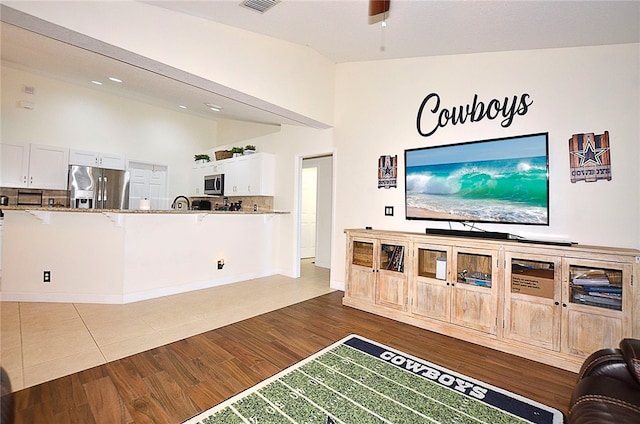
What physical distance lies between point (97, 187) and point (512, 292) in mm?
6857

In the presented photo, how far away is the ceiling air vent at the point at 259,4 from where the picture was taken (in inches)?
108

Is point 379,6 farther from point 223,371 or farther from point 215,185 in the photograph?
point 215,185

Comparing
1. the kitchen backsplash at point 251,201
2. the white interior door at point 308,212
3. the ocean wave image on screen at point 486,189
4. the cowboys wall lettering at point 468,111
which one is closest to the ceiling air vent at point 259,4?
the cowboys wall lettering at point 468,111

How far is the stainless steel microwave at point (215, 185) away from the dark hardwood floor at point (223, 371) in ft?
11.8

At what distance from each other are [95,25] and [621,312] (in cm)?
469

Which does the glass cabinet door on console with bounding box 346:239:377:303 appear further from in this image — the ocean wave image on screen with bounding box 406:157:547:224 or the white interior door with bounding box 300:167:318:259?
the white interior door with bounding box 300:167:318:259

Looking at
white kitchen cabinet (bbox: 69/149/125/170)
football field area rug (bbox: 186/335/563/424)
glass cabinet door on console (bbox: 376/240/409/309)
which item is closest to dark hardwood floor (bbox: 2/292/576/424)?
football field area rug (bbox: 186/335/563/424)

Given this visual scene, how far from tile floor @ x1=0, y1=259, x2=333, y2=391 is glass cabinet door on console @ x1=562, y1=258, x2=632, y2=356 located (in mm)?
2834

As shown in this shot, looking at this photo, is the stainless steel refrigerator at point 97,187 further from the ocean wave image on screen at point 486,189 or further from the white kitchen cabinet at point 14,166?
the ocean wave image on screen at point 486,189

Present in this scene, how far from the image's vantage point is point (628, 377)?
4.74 ft

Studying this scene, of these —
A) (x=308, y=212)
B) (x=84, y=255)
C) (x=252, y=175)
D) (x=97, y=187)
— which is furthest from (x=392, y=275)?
(x=97, y=187)

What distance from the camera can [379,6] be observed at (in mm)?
2557

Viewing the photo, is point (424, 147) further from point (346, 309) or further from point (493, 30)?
Result: point (346, 309)

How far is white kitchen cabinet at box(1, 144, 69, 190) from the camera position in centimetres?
500
